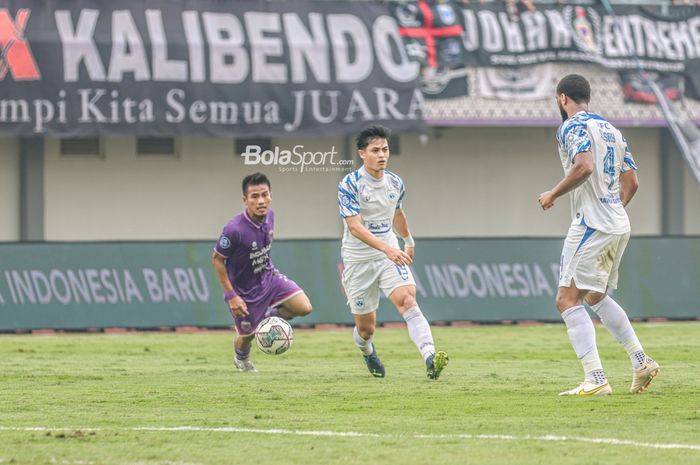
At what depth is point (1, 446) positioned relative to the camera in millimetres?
8680

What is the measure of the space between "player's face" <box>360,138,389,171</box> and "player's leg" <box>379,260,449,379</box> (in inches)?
35.2

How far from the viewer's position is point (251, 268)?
46.3 feet

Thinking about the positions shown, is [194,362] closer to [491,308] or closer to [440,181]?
[491,308]

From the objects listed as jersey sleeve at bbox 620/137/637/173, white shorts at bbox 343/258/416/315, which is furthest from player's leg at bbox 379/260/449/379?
jersey sleeve at bbox 620/137/637/173

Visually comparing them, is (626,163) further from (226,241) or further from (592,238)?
(226,241)

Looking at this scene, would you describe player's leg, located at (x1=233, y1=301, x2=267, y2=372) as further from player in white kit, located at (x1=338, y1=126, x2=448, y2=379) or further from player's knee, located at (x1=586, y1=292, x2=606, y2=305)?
player's knee, located at (x1=586, y1=292, x2=606, y2=305)

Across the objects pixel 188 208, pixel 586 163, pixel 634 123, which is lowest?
pixel 188 208

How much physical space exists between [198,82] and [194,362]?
12.4 m

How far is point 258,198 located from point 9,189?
15914 millimetres

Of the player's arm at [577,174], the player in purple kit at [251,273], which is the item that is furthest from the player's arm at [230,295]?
the player's arm at [577,174]

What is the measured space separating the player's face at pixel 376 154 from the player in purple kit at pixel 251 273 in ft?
3.86

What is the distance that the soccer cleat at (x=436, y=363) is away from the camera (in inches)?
493

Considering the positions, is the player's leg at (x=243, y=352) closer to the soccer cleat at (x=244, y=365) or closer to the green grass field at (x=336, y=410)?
the soccer cleat at (x=244, y=365)

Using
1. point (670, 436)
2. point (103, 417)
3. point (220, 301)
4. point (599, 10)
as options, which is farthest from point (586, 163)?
point (599, 10)
